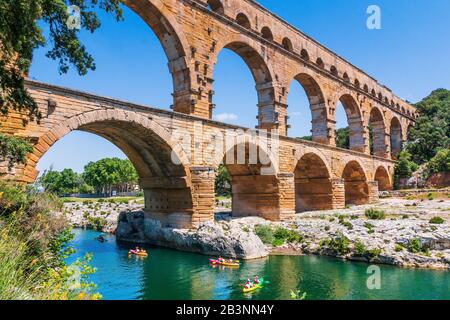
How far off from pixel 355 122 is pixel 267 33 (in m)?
16.9

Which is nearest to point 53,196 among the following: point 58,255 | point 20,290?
point 58,255

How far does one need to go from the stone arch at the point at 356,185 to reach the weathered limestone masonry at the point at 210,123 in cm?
10

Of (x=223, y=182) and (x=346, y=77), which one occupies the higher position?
(x=346, y=77)

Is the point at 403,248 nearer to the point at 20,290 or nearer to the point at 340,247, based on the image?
the point at 340,247

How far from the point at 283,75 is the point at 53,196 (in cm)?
2090

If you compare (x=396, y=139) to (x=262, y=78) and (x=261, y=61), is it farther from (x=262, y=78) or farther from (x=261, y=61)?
(x=261, y=61)

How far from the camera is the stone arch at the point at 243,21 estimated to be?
2485cm

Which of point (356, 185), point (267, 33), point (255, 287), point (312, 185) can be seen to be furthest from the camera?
point (356, 185)

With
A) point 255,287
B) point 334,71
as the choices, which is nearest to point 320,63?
point 334,71

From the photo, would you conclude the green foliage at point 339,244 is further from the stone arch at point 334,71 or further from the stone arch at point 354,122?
the stone arch at point 354,122

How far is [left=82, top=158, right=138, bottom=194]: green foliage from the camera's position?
7594 centimetres

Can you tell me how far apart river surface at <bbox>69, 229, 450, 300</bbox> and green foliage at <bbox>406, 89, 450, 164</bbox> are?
4238cm

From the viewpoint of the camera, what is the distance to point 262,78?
2611cm
